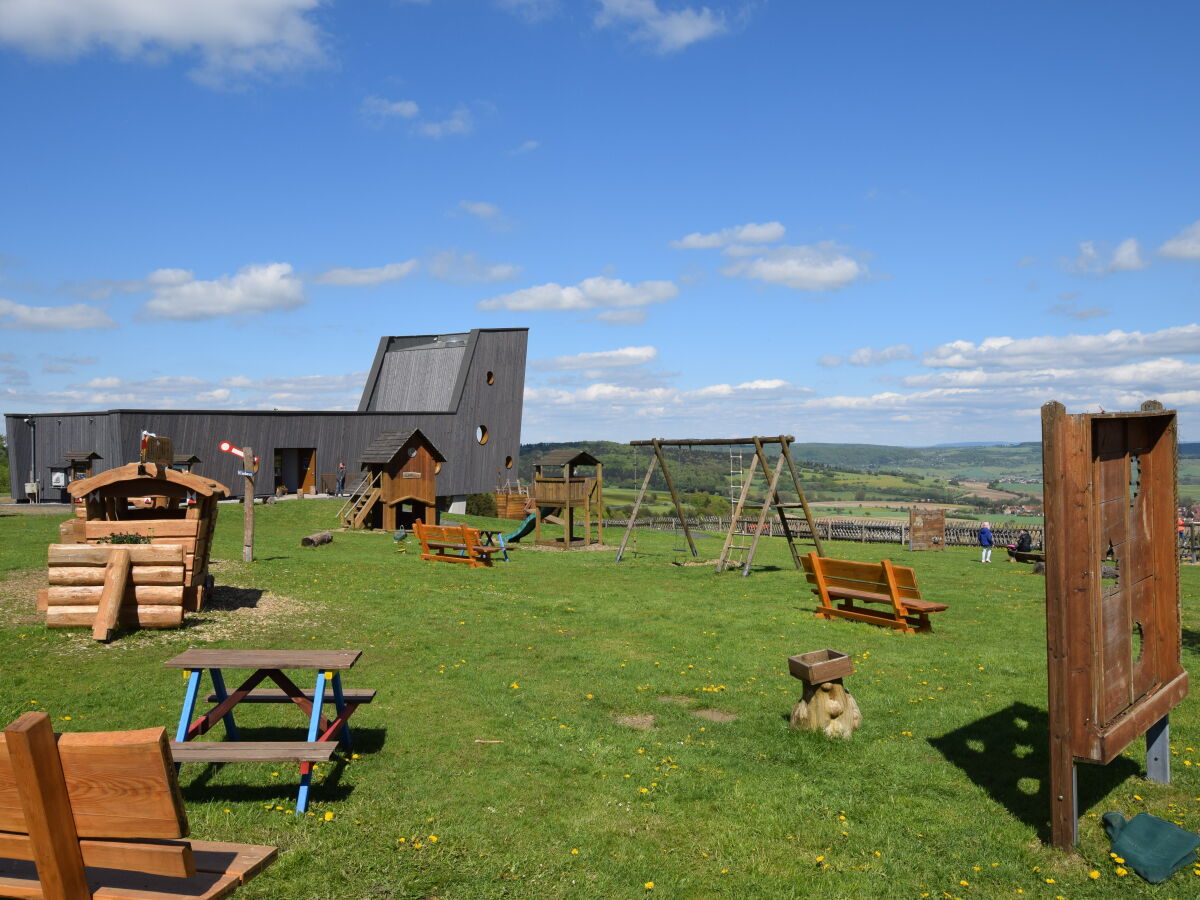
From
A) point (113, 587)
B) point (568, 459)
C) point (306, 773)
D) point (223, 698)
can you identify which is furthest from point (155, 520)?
point (568, 459)

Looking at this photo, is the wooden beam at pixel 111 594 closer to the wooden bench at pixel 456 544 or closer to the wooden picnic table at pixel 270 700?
the wooden picnic table at pixel 270 700

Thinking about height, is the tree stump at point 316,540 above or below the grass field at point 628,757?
above

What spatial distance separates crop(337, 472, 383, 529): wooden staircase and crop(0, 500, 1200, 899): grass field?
1545 centimetres

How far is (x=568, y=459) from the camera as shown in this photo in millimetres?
29516

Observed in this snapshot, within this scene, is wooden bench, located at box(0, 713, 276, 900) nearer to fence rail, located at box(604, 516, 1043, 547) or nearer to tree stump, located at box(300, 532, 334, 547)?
tree stump, located at box(300, 532, 334, 547)

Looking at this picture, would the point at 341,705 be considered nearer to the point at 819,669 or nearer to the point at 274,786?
the point at 274,786

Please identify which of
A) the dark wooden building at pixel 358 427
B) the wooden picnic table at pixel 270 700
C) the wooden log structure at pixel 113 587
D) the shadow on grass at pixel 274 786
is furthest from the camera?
the dark wooden building at pixel 358 427

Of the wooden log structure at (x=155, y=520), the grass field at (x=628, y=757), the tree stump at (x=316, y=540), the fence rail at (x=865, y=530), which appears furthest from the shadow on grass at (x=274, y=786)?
the fence rail at (x=865, y=530)

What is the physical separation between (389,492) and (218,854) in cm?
2740

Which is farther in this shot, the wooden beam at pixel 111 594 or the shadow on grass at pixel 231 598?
the shadow on grass at pixel 231 598

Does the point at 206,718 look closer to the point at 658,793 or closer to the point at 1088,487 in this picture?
the point at 658,793

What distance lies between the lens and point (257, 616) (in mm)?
13586

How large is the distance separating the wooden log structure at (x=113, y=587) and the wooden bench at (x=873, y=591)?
10053mm

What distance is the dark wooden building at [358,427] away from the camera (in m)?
37.0
